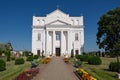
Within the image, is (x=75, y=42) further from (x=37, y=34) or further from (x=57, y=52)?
(x=37, y=34)

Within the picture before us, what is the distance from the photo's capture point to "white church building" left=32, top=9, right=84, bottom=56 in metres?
63.8

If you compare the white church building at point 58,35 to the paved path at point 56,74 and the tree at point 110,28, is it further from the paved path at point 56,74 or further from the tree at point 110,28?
the paved path at point 56,74

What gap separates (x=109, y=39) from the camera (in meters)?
37.8

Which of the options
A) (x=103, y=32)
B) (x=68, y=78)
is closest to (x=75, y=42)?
(x=103, y=32)

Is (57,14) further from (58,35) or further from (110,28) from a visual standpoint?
(110,28)

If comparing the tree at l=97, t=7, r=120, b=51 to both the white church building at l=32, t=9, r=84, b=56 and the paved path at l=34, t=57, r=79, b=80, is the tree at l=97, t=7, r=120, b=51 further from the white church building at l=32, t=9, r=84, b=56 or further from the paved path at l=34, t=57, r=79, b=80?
the white church building at l=32, t=9, r=84, b=56

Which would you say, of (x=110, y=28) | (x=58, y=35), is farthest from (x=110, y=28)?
(x=58, y=35)

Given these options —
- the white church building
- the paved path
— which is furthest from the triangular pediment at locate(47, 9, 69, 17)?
the paved path

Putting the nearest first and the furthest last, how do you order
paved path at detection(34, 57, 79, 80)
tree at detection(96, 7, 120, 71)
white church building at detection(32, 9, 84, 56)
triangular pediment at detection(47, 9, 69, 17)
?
1. paved path at detection(34, 57, 79, 80)
2. tree at detection(96, 7, 120, 71)
3. white church building at detection(32, 9, 84, 56)
4. triangular pediment at detection(47, 9, 69, 17)

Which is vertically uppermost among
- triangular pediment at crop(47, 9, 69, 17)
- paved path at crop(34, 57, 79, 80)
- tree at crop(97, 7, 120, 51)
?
triangular pediment at crop(47, 9, 69, 17)

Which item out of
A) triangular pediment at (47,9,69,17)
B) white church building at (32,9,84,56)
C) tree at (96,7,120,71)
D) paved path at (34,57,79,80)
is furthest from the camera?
triangular pediment at (47,9,69,17)

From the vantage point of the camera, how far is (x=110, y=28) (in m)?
37.2

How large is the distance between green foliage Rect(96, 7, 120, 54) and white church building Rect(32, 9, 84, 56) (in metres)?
24.9

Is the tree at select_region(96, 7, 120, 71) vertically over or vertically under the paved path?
over
